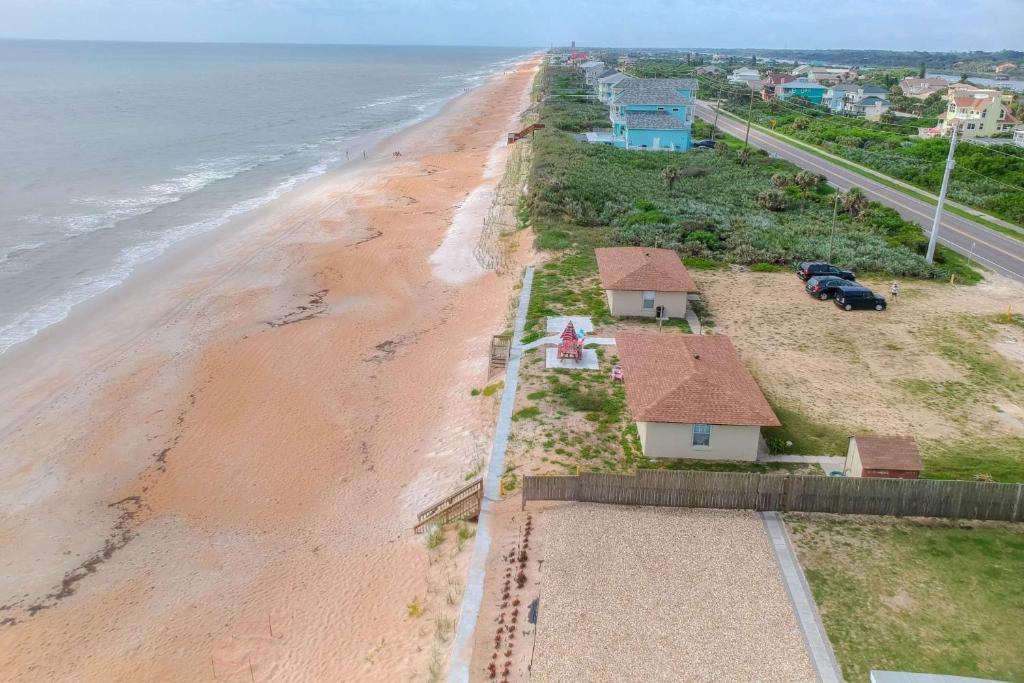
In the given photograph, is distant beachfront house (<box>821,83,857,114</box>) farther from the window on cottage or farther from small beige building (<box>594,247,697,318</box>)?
the window on cottage

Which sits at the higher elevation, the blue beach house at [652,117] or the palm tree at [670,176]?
the blue beach house at [652,117]

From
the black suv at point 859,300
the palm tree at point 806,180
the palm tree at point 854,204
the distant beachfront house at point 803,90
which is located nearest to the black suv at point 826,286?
the black suv at point 859,300

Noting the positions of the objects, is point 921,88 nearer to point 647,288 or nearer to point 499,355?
point 647,288

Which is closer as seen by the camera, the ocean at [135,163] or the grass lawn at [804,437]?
the grass lawn at [804,437]

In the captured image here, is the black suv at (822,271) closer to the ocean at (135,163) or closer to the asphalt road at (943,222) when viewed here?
the asphalt road at (943,222)

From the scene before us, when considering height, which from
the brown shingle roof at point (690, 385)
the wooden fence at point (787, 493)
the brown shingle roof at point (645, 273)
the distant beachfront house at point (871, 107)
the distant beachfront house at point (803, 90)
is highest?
the distant beachfront house at point (803, 90)

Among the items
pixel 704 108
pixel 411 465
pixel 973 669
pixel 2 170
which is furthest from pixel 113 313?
pixel 704 108
